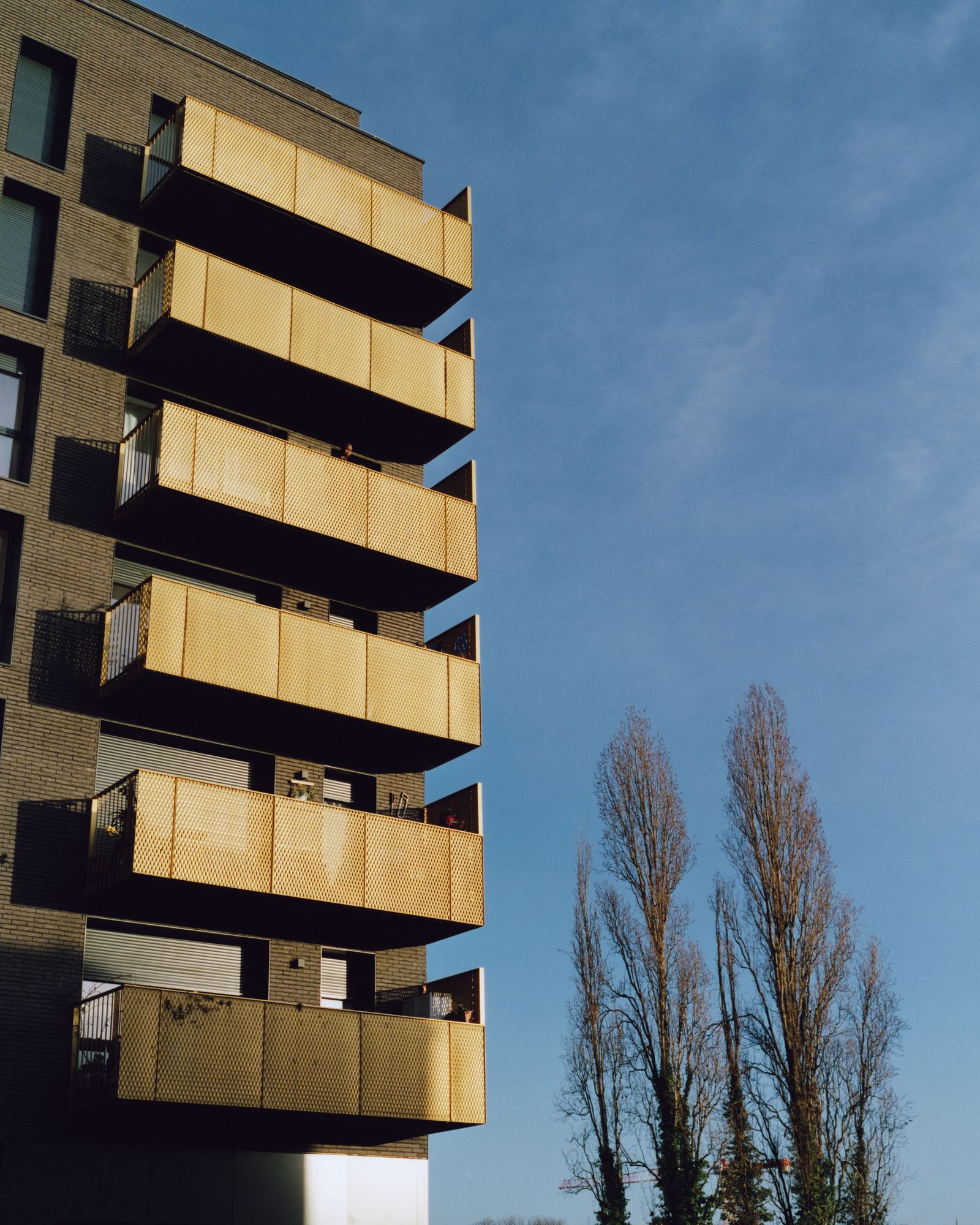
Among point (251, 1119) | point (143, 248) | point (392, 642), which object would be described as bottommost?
point (251, 1119)

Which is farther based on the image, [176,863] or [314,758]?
[314,758]

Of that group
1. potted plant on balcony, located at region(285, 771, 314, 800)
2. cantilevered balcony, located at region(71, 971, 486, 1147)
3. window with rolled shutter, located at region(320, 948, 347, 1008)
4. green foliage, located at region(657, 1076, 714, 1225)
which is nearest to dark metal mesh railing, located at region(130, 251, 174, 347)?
potted plant on balcony, located at region(285, 771, 314, 800)

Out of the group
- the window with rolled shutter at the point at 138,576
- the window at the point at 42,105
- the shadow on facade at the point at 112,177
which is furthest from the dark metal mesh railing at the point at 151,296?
the window with rolled shutter at the point at 138,576

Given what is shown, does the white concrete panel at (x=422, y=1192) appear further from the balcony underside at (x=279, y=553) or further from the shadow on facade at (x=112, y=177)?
the shadow on facade at (x=112, y=177)

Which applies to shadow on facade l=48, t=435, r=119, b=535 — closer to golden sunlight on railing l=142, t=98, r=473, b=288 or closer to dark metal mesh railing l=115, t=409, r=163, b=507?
dark metal mesh railing l=115, t=409, r=163, b=507

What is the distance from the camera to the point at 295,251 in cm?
2411

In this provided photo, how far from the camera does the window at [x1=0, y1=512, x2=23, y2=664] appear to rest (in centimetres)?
1869

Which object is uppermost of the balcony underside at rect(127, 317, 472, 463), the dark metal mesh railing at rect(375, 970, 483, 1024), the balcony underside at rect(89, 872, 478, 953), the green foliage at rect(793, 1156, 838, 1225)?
the balcony underside at rect(127, 317, 472, 463)

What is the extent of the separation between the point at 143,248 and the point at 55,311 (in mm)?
2481

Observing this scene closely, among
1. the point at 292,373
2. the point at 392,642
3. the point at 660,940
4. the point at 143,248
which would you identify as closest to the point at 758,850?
the point at 660,940

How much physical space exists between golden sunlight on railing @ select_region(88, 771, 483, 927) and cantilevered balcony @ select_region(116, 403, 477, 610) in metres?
3.86

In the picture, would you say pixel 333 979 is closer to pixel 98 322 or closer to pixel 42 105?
pixel 98 322

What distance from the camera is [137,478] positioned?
20250 mm

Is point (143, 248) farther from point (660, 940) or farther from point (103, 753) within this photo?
point (660, 940)
